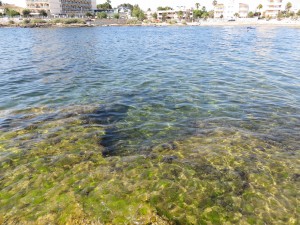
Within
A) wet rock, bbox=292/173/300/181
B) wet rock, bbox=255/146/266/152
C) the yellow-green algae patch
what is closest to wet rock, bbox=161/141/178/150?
the yellow-green algae patch

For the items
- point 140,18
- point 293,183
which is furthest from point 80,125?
point 140,18

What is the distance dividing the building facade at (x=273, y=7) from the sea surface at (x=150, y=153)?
204 meters

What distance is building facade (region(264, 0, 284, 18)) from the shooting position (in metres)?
181

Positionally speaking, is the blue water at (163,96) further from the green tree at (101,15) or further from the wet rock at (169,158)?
the green tree at (101,15)

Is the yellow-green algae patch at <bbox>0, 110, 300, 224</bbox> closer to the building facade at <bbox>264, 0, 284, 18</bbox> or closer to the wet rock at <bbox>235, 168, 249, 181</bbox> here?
the wet rock at <bbox>235, 168, 249, 181</bbox>

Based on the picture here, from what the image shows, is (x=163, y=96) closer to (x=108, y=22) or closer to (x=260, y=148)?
(x=260, y=148)

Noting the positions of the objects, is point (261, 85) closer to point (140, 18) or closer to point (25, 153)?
point (25, 153)

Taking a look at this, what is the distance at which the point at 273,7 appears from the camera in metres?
183

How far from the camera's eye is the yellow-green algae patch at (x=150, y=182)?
647cm

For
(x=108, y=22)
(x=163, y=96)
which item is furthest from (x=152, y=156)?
(x=108, y=22)

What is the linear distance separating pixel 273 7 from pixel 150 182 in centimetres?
22114

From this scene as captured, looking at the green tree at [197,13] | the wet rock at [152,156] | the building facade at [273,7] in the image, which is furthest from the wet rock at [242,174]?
the building facade at [273,7]

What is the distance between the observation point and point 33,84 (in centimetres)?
1964

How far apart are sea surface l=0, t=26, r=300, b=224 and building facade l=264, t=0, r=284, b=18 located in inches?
8033
